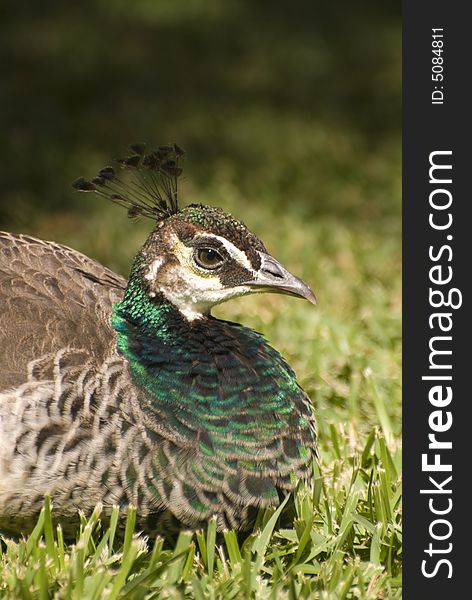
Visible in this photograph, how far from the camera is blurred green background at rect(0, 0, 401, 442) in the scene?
13.5 feet

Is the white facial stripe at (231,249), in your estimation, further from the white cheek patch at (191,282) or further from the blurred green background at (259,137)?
the blurred green background at (259,137)

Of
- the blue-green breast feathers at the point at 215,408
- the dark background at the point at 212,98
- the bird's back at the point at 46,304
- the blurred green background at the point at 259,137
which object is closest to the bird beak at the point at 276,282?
the blue-green breast feathers at the point at 215,408

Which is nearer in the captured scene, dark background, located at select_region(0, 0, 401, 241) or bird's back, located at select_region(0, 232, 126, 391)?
bird's back, located at select_region(0, 232, 126, 391)

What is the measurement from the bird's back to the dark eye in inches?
13.0

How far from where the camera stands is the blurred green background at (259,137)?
411 cm

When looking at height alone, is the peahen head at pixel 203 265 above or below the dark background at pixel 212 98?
below

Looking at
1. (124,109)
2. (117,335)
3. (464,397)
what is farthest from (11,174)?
(464,397)

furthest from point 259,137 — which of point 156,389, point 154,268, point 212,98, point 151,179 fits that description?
point 156,389

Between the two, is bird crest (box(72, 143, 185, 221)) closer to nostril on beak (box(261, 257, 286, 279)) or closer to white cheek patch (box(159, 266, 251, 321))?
white cheek patch (box(159, 266, 251, 321))

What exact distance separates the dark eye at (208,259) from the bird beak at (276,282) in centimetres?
10

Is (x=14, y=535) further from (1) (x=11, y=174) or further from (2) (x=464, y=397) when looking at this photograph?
(1) (x=11, y=174)

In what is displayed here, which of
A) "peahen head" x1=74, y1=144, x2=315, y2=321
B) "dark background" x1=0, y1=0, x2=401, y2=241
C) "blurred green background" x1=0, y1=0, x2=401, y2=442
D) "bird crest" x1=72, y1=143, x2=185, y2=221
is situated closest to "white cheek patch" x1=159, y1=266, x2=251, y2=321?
"peahen head" x1=74, y1=144, x2=315, y2=321

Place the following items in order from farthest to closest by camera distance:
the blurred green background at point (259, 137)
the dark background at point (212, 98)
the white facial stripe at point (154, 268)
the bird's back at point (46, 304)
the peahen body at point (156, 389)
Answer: the dark background at point (212, 98), the blurred green background at point (259, 137), the white facial stripe at point (154, 268), the bird's back at point (46, 304), the peahen body at point (156, 389)

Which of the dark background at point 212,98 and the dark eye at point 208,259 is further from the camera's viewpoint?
the dark background at point 212,98
